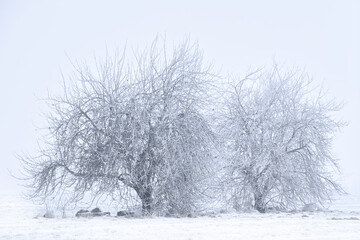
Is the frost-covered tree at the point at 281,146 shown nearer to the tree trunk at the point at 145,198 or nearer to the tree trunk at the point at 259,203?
the tree trunk at the point at 259,203

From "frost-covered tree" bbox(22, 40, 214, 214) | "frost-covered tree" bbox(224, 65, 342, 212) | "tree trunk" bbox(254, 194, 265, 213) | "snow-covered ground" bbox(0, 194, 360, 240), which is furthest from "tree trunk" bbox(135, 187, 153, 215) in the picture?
"tree trunk" bbox(254, 194, 265, 213)

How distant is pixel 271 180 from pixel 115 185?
7.03 m

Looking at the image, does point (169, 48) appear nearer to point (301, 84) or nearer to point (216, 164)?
point (216, 164)

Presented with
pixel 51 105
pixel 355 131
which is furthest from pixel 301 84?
pixel 355 131

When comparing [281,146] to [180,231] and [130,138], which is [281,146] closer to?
Result: [130,138]

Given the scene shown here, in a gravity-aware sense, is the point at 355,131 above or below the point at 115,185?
above

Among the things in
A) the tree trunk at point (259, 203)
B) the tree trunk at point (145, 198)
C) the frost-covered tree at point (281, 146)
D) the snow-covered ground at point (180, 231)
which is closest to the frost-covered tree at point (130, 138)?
the tree trunk at point (145, 198)

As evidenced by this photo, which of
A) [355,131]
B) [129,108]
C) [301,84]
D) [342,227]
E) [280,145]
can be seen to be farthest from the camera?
[355,131]

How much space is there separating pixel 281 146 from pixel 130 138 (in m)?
7.16

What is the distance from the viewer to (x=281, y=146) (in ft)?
72.8

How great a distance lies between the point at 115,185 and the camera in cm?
1834

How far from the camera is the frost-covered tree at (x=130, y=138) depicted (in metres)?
18.0

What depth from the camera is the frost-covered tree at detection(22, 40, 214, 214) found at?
59.2ft

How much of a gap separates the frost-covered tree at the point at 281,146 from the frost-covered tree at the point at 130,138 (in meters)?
4.02
